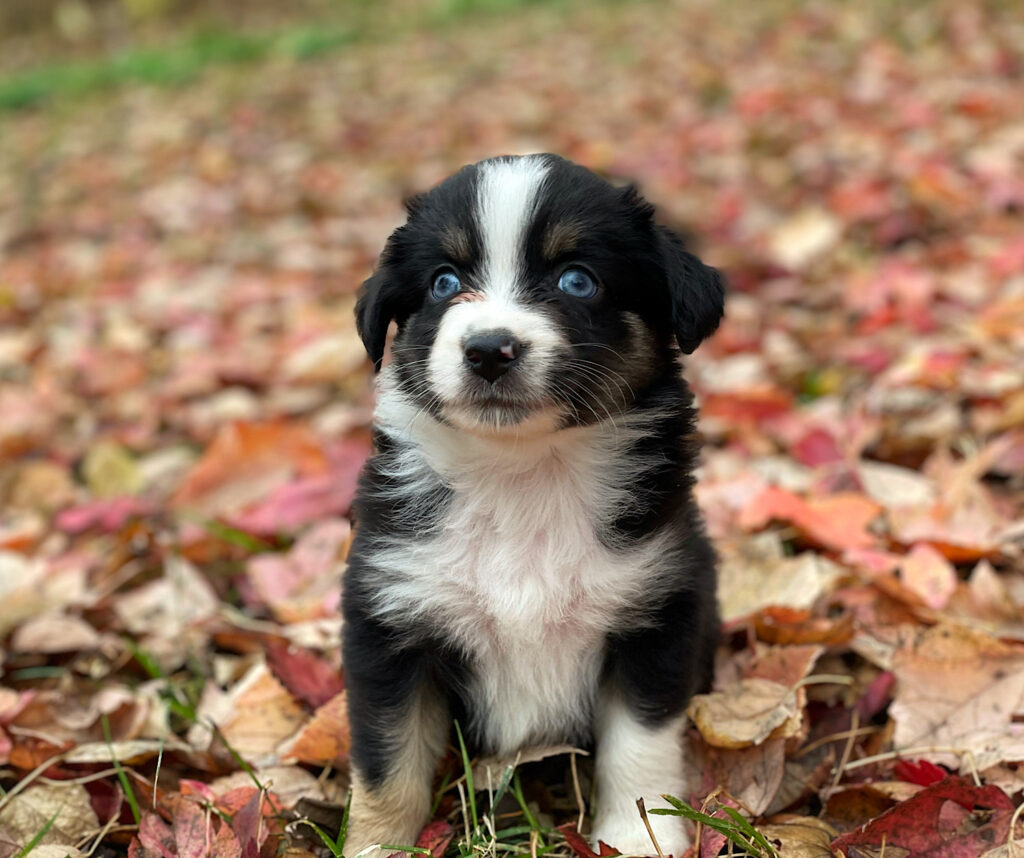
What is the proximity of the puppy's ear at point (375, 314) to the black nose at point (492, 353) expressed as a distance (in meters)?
0.49

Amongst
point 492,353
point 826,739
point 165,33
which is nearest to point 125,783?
point 492,353

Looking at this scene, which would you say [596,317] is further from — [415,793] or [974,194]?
[974,194]

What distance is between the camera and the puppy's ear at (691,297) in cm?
287

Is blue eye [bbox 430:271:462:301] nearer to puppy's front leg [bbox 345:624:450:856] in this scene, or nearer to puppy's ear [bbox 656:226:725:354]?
puppy's ear [bbox 656:226:725:354]

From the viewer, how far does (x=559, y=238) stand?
9.28 feet

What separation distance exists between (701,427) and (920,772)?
9.49 feet

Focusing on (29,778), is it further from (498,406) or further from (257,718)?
(498,406)

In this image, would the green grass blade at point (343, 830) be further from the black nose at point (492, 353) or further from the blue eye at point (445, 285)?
the blue eye at point (445, 285)

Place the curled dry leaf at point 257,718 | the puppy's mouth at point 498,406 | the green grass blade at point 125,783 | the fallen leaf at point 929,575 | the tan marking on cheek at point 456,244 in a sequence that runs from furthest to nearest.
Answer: the fallen leaf at point 929,575 < the curled dry leaf at point 257,718 < the green grass blade at point 125,783 < the tan marking on cheek at point 456,244 < the puppy's mouth at point 498,406

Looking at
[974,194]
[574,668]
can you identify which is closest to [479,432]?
[574,668]

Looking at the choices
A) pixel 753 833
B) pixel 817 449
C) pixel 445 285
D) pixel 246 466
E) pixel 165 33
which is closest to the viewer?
pixel 753 833

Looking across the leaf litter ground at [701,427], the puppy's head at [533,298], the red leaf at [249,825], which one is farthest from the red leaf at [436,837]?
the puppy's head at [533,298]

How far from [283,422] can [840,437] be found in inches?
121

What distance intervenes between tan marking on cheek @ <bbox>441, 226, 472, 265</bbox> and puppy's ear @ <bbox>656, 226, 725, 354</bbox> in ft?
1.72
